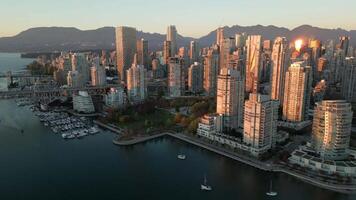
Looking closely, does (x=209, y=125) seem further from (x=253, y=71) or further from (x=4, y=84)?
(x=4, y=84)

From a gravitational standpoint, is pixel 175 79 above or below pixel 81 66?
below

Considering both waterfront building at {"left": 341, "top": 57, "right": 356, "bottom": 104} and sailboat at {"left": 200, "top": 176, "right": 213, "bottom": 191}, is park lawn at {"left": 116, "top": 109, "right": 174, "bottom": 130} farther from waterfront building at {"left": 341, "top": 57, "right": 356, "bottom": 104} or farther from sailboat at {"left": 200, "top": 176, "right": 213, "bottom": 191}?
waterfront building at {"left": 341, "top": 57, "right": 356, "bottom": 104}

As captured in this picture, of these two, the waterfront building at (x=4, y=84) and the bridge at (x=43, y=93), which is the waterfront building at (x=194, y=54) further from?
the waterfront building at (x=4, y=84)

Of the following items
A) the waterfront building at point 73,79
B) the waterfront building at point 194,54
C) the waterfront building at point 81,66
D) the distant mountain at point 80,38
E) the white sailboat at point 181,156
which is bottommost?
the white sailboat at point 181,156

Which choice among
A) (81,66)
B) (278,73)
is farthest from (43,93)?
(278,73)

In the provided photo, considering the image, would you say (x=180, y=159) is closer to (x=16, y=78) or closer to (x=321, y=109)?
(x=321, y=109)

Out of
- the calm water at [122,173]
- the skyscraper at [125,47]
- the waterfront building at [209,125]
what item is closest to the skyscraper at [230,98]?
the waterfront building at [209,125]
